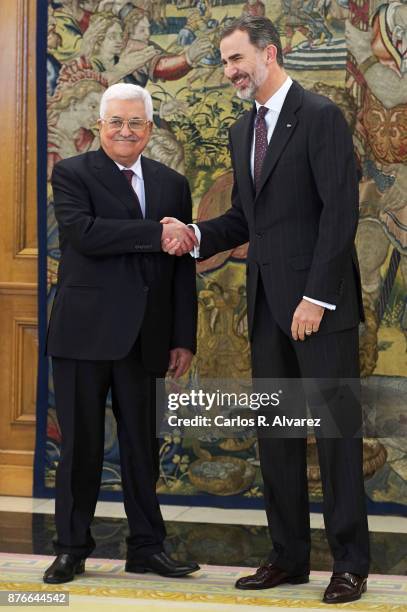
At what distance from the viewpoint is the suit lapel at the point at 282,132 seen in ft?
11.0

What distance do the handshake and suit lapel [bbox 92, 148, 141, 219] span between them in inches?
4.6

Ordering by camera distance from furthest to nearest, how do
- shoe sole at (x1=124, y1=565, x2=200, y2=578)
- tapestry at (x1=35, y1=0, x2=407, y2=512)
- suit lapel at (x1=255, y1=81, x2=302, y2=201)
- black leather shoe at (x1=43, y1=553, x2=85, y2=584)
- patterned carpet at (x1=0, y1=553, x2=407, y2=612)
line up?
tapestry at (x1=35, y1=0, x2=407, y2=512)
shoe sole at (x1=124, y1=565, x2=200, y2=578)
black leather shoe at (x1=43, y1=553, x2=85, y2=584)
suit lapel at (x1=255, y1=81, x2=302, y2=201)
patterned carpet at (x1=0, y1=553, x2=407, y2=612)

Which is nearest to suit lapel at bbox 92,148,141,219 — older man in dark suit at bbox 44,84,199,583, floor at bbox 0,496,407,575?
older man in dark suit at bbox 44,84,199,583

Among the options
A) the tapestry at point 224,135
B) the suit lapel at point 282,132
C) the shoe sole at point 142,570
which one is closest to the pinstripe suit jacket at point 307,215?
the suit lapel at point 282,132

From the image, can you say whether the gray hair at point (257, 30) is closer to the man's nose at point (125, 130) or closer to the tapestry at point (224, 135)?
the man's nose at point (125, 130)

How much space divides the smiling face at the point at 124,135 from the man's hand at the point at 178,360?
0.64m

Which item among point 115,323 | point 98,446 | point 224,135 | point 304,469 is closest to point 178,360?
point 115,323

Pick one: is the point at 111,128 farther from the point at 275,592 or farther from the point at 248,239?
the point at 275,592

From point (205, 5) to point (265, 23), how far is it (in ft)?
4.17

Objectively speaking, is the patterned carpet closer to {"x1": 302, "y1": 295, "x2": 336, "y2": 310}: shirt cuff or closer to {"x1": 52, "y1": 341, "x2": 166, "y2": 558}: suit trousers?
{"x1": 52, "y1": 341, "x2": 166, "y2": 558}: suit trousers

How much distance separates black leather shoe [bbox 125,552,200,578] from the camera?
3.55m

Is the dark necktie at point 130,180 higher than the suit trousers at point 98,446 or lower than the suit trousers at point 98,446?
higher

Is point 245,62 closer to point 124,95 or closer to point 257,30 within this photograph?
point 257,30

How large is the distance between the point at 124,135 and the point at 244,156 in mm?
384
